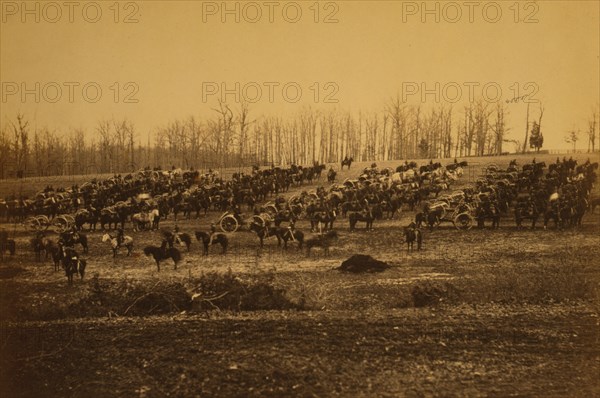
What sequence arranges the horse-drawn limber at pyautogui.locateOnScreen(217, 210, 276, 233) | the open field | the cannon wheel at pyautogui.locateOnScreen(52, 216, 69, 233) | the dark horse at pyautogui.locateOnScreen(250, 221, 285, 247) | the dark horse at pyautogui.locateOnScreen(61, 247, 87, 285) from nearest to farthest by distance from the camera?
the open field
the dark horse at pyautogui.locateOnScreen(61, 247, 87, 285)
the dark horse at pyautogui.locateOnScreen(250, 221, 285, 247)
the cannon wheel at pyautogui.locateOnScreen(52, 216, 69, 233)
the horse-drawn limber at pyautogui.locateOnScreen(217, 210, 276, 233)

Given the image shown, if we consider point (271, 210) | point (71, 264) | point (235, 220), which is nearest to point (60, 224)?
point (71, 264)

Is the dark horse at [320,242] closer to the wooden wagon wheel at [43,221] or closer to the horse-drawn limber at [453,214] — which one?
the horse-drawn limber at [453,214]

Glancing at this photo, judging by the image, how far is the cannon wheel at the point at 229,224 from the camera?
1829cm

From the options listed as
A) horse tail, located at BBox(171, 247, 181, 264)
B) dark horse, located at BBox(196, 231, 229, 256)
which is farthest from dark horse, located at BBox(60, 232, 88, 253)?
dark horse, located at BBox(196, 231, 229, 256)

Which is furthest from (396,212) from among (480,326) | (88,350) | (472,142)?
(472,142)

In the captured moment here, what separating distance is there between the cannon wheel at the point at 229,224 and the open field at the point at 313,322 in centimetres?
118

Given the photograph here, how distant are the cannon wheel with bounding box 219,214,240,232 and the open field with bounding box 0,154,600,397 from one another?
118 cm

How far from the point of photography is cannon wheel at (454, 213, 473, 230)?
1844 cm

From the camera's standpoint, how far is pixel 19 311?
41.3 feet

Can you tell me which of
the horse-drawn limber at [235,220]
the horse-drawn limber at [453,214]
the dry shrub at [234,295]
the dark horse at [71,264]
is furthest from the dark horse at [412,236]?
the dark horse at [71,264]

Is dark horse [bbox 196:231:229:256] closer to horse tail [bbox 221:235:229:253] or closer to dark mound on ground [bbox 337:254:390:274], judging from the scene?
horse tail [bbox 221:235:229:253]

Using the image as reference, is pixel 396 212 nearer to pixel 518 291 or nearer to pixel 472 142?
pixel 518 291

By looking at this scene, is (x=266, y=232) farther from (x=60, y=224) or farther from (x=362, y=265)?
(x=60, y=224)

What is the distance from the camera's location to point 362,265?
1477cm
